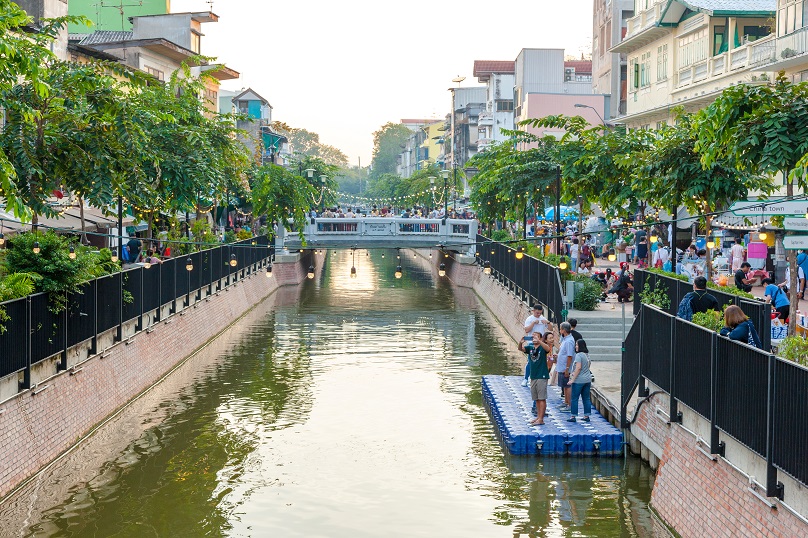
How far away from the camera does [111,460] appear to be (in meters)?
21.5

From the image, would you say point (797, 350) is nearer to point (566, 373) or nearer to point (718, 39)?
point (566, 373)

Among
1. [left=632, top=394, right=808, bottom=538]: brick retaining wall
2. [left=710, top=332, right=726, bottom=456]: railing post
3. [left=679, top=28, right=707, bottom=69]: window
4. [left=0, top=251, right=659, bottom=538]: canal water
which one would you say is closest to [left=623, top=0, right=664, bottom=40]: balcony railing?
[left=679, top=28, right=707, bottom=69]: window

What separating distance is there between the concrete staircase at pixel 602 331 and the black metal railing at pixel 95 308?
11743 millimetres

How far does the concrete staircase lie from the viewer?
30922 mm

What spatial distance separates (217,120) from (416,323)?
1118 cm

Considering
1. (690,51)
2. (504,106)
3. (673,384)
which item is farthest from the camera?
(504,106)

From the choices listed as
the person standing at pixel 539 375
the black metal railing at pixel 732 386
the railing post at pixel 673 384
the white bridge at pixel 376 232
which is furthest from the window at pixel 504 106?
the railing post at pixel 673 384

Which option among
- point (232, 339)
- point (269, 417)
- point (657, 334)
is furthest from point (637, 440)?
point (232, 339)

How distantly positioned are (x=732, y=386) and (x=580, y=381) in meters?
7.10

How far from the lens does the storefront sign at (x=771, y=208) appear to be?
17016mm

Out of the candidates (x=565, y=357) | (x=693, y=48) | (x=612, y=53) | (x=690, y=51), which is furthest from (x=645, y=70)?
(x=565, y=357)

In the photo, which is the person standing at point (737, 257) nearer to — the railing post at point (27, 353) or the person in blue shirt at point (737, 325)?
the person in blue shirt at point (737, 325)

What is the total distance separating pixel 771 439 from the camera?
44.7ft

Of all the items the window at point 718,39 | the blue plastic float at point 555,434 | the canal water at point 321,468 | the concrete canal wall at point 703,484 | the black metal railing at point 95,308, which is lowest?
the canal water at point 321,468
